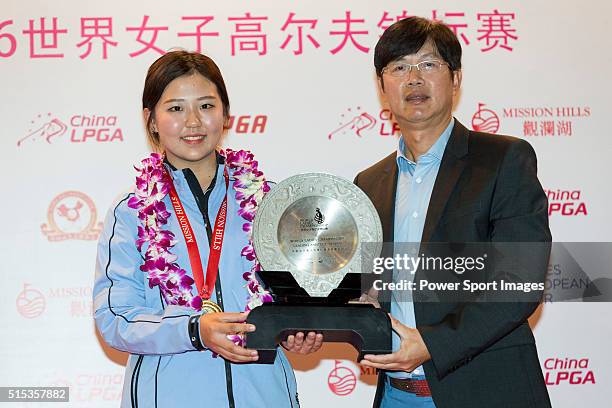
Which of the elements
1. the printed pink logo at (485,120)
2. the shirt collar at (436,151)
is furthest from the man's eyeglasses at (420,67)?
the printed pink logo at (485,120)

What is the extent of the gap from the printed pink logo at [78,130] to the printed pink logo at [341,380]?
147 cm

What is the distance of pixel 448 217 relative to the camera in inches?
84.4

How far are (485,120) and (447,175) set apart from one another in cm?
144

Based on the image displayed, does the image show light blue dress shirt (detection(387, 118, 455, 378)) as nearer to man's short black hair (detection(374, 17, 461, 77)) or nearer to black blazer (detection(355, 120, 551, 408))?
black blazer (detection(355, 120, 551, 408))

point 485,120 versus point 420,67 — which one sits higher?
point 485,120

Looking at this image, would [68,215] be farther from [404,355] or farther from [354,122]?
[404,355]

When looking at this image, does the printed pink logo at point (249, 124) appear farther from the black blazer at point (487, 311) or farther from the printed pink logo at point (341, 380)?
the black blazer at point (487, 311)

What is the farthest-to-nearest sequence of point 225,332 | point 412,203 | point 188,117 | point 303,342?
point 412,203 → point 188,117 → point 303,342 → point 225,332

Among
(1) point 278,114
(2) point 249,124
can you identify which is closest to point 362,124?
(1) point 278,114

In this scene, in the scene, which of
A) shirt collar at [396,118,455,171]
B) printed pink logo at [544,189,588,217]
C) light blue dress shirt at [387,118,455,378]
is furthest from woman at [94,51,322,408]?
printed pink logo at [544,189,588,217]

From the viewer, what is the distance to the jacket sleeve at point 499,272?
6.59ft

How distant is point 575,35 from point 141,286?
8.13ft

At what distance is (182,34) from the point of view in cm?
354

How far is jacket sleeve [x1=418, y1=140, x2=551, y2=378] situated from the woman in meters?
0.35
